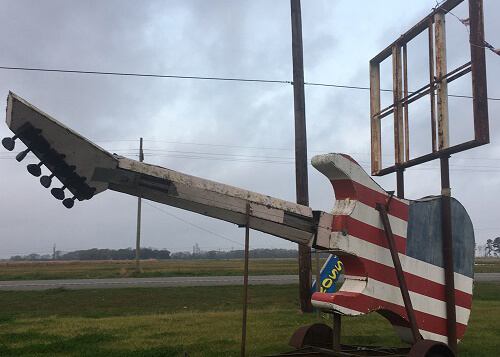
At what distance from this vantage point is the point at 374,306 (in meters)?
4.36

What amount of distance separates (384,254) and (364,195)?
0.59 meters

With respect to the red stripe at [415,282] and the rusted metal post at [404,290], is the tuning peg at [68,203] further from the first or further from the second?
the rusted metal post at [404,290]

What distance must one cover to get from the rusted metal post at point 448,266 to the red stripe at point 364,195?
526mm

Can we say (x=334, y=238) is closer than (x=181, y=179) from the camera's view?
No

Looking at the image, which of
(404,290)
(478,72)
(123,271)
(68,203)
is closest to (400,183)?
(478,72)

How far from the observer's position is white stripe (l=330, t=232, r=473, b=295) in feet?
14.3

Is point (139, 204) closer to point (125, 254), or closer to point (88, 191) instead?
point (88, 191)

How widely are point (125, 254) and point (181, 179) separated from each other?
125 m

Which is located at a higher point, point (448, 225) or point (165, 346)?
point (448, 225)

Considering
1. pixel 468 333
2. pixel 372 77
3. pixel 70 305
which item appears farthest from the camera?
pixel 70 305

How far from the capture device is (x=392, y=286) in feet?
14.9

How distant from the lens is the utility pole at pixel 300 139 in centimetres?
1145

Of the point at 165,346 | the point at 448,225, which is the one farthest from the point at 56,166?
the point at 165,346

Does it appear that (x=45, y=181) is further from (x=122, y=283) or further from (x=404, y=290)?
(x=122, y=283)
